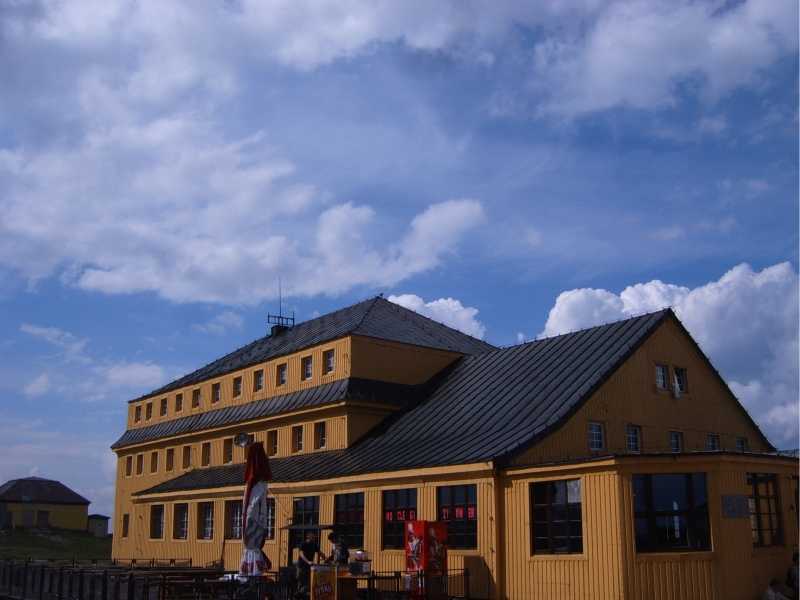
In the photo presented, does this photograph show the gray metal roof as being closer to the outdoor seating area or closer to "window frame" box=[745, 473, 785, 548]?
the outdoor seating area

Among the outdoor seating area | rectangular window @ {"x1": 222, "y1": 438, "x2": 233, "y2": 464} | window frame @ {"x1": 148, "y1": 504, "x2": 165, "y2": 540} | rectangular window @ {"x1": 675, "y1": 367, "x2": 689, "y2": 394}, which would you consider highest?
rectangular window @ {"x1": 675, "y1": 367, "x2": 689, "y2": 394}

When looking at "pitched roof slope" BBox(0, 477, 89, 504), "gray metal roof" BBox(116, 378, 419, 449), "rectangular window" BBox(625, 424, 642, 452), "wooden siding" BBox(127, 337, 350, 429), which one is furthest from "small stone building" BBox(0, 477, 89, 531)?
"rectangular window" BBox(625, 424, 642, 452)

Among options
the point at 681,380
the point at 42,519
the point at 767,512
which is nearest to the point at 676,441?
the point at 681,380

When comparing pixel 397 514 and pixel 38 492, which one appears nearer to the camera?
pixel 397 514

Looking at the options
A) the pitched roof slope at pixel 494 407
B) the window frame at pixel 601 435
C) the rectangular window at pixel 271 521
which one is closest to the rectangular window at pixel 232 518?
the rectangular window at pixel 271 521

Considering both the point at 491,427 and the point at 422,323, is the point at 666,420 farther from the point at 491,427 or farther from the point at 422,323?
the point at 422,323

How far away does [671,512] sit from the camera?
21906mm

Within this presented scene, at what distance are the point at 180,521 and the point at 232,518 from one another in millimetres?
5472

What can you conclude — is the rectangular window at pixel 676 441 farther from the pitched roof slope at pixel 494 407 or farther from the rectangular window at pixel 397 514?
the rectangular window at pixel 397 514

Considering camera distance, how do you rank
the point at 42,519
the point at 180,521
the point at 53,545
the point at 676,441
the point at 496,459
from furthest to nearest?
the point at 42,519 < the point at 53,545 < the point at 180,521 < the point at 676,441 < the point at 496,459

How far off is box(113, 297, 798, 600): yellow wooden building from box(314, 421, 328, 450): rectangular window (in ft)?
0.40

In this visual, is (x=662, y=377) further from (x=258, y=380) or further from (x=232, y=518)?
(x=258, y=380)

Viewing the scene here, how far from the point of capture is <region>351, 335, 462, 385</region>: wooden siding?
36656 mm

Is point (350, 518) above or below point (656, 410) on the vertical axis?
below
